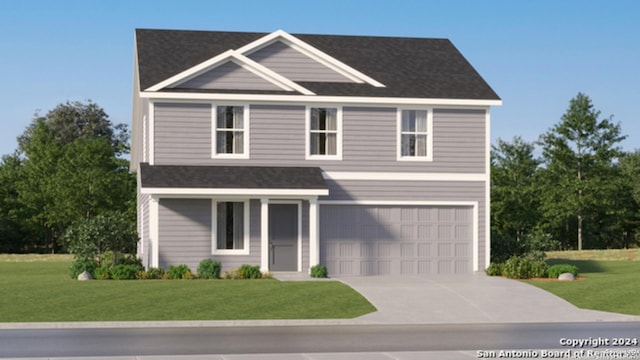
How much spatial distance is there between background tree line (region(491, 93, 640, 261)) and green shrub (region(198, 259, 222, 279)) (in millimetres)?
31523

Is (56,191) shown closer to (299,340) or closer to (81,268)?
(81,268)

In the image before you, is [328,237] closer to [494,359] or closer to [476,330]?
[476,330]

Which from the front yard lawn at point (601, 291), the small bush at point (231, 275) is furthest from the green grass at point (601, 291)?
the small bush at point (231, 275)

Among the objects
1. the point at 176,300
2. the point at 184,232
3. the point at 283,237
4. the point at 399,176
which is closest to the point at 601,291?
the point at 399,176

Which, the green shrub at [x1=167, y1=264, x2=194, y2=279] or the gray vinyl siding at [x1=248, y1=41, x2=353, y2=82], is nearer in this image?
the green shrub at [x1=167, y1=264, x2=194, y2=279]

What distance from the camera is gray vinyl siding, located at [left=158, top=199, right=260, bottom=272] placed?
34.9 metres

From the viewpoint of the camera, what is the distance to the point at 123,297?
27641 mm

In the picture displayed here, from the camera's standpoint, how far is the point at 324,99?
118 ft

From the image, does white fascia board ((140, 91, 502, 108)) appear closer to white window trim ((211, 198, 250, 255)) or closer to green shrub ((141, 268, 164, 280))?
white window trim ((211, 198, 250, 255))

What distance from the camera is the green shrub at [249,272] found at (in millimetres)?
33875

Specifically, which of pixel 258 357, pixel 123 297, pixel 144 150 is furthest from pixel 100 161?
pixel 258 357

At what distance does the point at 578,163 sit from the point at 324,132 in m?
33.8

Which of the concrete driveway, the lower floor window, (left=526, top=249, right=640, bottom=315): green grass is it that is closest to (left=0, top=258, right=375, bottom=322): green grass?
the concrete driveway

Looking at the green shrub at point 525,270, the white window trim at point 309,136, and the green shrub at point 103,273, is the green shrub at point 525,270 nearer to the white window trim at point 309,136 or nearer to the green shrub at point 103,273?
the white window trim at point 309,136
